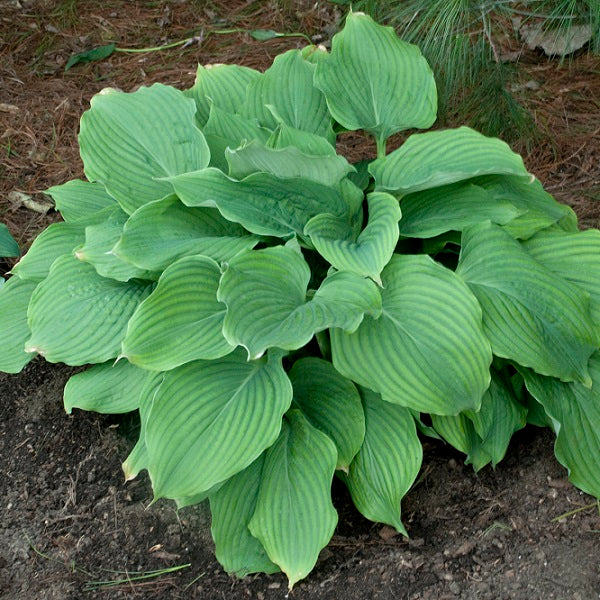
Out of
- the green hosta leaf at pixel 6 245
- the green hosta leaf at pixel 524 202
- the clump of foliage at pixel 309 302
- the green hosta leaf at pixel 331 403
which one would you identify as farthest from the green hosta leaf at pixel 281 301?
the green hosta leaf at pixel 6 245

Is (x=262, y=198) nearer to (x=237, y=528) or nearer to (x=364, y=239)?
(x=364, y=239)

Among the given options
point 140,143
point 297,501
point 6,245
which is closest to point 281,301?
point 297,501

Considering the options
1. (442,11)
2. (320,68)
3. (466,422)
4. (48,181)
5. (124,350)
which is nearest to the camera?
(124,350)

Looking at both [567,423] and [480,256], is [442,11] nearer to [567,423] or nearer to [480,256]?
[480,256]

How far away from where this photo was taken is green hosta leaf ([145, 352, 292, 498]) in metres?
1.64

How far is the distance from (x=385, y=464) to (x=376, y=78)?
1.06 meters

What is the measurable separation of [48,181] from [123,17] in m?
1.34

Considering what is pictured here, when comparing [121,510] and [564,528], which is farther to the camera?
[121,510]

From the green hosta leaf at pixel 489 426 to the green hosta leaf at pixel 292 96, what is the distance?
0.86m

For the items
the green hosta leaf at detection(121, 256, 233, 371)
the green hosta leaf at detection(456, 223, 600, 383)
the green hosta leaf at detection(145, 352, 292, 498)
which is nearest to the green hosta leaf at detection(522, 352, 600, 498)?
the green hosta leaf at detection(456, 223, 600, 383)

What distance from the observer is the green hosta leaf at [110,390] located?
199 cm

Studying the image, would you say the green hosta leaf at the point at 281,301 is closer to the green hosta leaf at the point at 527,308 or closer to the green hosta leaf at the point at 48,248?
the green hosta leaf at the point at 527,308

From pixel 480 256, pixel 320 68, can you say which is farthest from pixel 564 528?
pixel 320 68

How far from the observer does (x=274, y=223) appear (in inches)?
74.2
